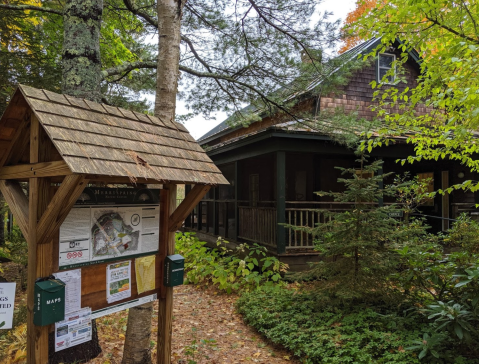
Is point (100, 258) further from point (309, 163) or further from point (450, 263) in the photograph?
point (309, 163)

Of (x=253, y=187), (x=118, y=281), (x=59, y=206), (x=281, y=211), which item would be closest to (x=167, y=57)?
(x=59, y=206)

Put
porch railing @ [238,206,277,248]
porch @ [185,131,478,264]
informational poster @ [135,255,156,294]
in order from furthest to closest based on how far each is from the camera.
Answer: porch railing @ [238,206,277,248], porch @ [185,131,478,264], informational poster @ [135,255,156,294]

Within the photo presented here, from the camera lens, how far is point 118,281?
303 centimetres

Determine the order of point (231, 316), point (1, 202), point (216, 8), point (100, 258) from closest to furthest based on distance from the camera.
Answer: point (100, 258), point (231, 316), point (216, 8), point (1, 202)

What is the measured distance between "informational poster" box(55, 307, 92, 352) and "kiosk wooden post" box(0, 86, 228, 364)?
0.26ft

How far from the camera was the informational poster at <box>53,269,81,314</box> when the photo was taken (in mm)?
2617

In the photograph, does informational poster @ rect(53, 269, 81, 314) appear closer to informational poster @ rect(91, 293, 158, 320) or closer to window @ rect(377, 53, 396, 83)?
informational poster @ rect(91, 293, 158, 320)

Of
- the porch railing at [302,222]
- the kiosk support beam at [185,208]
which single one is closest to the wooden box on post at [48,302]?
the kiosk support beam at [185,208]

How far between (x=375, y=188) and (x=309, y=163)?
7.17 m

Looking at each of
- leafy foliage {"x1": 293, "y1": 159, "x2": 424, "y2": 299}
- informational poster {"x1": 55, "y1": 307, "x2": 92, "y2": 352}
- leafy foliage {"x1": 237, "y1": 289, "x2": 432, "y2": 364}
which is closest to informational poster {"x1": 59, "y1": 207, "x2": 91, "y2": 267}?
informational poster {"x1": 55, "y1": 307, "x2": 92, "y2": 352}

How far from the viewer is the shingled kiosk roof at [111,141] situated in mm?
2363

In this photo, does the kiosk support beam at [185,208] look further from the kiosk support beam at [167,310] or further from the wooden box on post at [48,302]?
the wooden box on post at [48,302]

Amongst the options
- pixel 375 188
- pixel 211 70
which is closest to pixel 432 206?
pixel 375 188

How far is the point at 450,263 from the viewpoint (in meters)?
4.70
